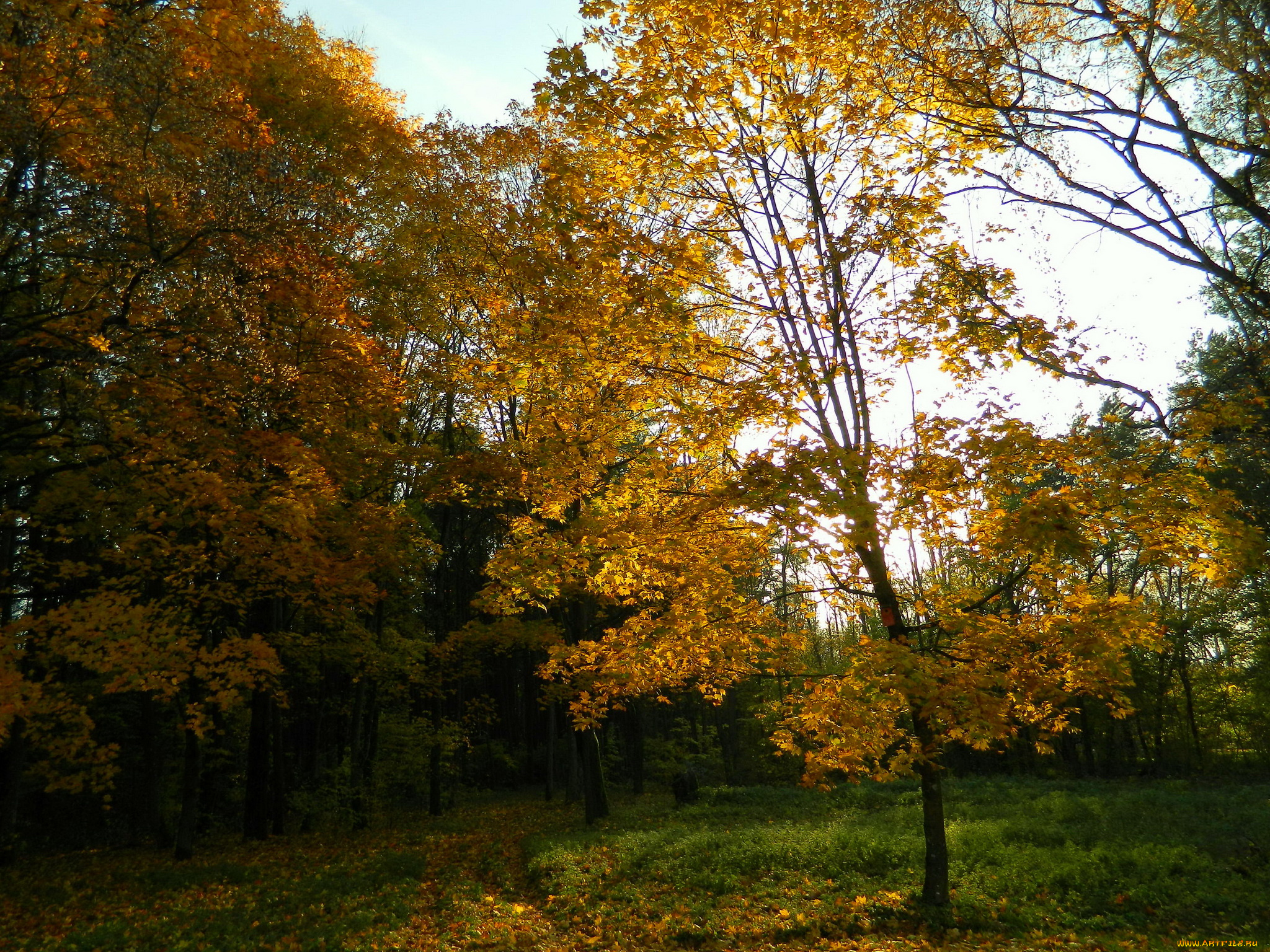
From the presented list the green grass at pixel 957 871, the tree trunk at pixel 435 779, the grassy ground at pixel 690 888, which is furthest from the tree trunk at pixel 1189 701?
the tree trunk at pixel 435 779

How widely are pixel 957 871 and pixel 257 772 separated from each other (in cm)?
1281

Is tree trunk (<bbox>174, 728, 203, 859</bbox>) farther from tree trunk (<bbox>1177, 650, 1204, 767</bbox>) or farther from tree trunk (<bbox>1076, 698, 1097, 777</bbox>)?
tree trunk (<bbox>1177, 650, 1204, 767</bbox>)

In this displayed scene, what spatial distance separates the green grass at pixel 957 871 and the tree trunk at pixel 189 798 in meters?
5.73

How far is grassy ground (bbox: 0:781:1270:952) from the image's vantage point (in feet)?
24.3

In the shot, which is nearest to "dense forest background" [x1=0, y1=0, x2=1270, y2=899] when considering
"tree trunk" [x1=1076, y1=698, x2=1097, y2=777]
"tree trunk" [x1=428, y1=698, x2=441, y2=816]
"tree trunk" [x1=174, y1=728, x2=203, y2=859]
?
"tree trunk" [x1=174, y1=728, x2=203, y2=859]

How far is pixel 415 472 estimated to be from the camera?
16125 millimetres

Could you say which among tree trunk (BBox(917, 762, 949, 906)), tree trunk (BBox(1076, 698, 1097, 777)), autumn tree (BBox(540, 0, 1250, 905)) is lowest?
tree trunk (BBox(1076, 698, 1097, 777))

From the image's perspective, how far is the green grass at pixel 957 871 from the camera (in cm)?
773

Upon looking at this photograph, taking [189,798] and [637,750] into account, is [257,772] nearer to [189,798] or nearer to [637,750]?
[189,798]

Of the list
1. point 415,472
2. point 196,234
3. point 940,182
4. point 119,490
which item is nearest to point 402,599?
point 415,472

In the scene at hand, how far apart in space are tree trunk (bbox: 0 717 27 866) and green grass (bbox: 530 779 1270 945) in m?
9.25

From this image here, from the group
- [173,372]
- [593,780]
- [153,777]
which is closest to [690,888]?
[593,780]

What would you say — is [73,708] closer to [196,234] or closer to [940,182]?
[196,234]

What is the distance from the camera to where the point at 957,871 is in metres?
9.56
